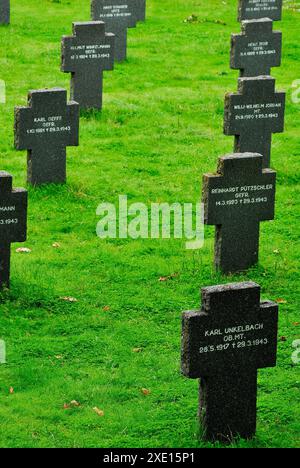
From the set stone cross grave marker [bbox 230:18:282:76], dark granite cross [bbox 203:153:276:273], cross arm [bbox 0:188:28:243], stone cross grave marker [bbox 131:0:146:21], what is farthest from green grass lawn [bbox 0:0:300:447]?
stone cross grave marker [bbox 131:0:146:21]

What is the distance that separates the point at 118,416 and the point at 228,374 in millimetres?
1116

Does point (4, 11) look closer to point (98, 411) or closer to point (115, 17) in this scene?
point (115, 17)

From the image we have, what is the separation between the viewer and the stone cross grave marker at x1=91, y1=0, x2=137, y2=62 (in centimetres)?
2164

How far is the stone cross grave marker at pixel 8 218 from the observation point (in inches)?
480

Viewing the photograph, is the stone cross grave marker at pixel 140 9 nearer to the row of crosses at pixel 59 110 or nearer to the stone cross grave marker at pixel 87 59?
the row of crosses at pixel 59 110

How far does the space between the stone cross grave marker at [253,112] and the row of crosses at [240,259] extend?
0.04ft

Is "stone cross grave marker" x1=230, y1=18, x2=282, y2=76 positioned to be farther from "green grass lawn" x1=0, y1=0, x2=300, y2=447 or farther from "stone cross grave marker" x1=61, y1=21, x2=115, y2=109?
"stone cross grave marker" x1=61, y1=21, x2=115, y2=109

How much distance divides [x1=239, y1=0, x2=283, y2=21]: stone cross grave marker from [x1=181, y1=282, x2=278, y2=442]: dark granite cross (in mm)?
14508

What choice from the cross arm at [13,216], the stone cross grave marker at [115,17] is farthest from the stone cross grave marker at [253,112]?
the stone cross grave marker at [115,17]

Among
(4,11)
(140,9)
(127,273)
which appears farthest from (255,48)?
(127,273)

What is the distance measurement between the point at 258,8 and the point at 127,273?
451 inches

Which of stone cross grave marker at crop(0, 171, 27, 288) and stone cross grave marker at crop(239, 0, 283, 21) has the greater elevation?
stone cross grave marker at crop(239, 0, 283, 21)

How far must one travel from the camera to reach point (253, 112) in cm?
1570

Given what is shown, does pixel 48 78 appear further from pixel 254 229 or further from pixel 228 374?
pixel 228 374
